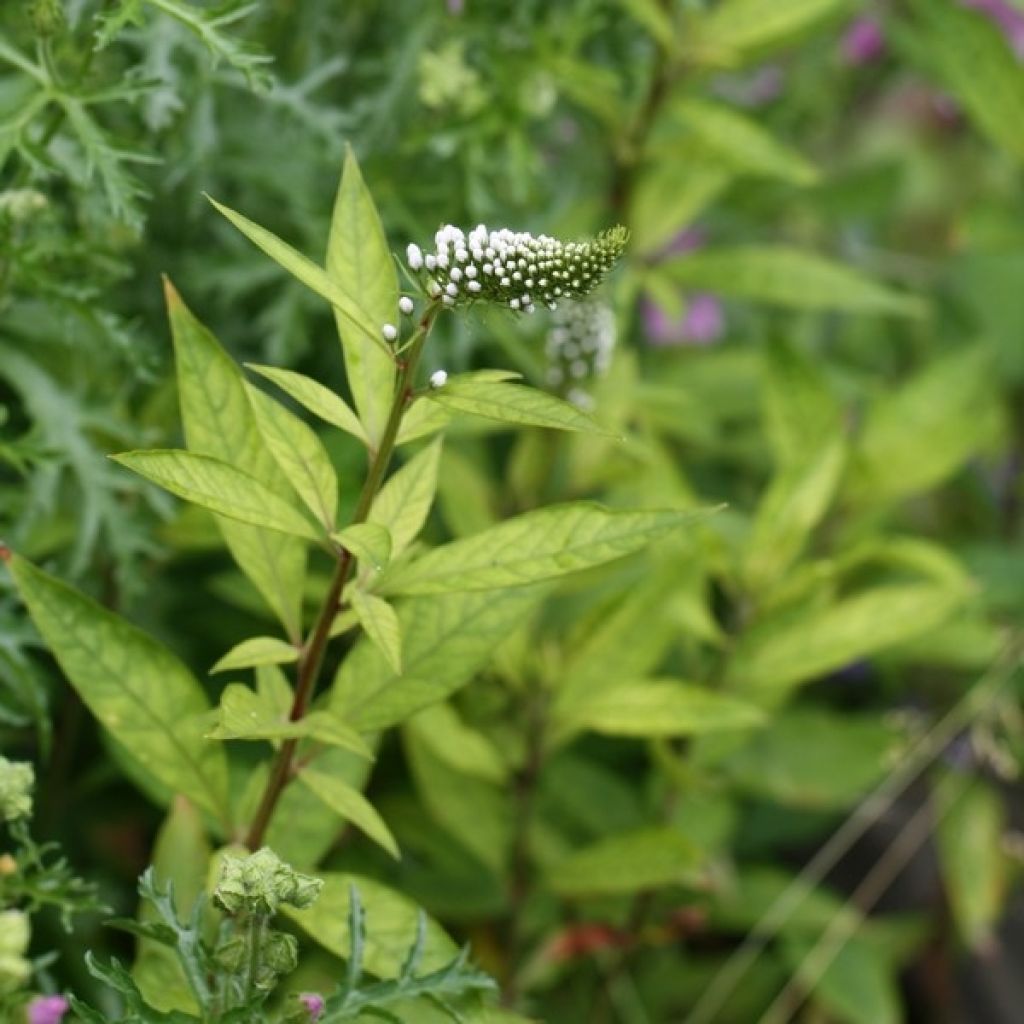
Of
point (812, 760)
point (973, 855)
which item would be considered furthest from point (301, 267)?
point (973, 855)

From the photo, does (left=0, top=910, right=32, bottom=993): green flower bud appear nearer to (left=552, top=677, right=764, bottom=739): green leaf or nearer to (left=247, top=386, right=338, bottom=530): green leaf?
(left=247, top=386, right=338, bottom=530): green leaf

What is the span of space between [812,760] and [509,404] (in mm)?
917

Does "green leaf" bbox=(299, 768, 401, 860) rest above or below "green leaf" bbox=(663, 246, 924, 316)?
below

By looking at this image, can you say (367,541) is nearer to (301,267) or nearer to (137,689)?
(301,267)

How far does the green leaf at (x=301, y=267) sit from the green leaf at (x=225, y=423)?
151mm

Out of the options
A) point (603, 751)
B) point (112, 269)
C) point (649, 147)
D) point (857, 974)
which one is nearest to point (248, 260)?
point (112, 269)

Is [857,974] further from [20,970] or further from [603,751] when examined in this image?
[20,970]

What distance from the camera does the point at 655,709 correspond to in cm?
122

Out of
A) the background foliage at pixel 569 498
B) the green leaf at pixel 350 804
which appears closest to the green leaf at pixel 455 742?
the background foliage at pixel 569 498

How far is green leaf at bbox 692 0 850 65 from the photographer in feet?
4.79

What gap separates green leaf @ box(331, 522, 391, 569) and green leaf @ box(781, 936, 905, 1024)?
100 centimetres

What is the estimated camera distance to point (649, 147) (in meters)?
1.50

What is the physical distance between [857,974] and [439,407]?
42.0 inches

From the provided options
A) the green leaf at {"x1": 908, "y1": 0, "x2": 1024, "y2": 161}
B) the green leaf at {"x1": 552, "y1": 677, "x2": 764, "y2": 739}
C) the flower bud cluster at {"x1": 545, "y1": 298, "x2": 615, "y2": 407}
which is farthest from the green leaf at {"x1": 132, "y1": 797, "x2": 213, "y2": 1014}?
the green leaf at {"x1": 908, "y1": 0, "x2": 1024, "y2": 161}
